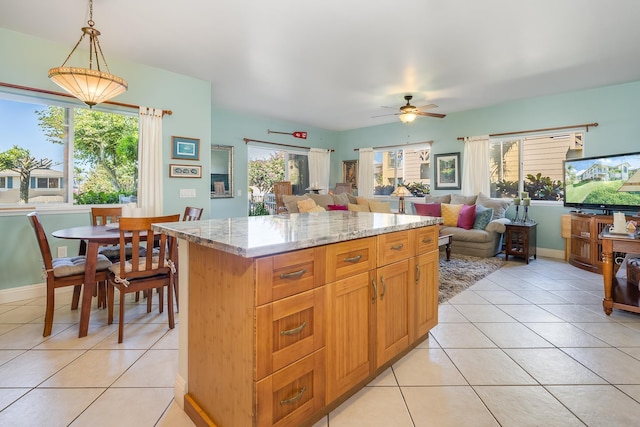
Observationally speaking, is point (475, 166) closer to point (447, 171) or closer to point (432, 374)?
point (447, 171)

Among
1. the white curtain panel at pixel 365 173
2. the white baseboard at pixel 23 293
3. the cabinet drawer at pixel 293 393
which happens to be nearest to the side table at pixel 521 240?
the white curtain panel at pixel 365 173

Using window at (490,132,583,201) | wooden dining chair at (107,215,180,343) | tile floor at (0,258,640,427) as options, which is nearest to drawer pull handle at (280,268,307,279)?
tile floor at (0,258,640,427)

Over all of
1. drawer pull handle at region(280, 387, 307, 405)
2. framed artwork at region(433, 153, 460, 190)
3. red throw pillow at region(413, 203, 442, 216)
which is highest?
framed artwork at region(433, 153, 460, 190)

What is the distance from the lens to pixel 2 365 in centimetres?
194

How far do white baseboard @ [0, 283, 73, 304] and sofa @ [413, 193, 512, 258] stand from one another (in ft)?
17.7

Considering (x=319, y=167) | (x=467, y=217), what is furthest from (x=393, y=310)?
(x=319, y=167)

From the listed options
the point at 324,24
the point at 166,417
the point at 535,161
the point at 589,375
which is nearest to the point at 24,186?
the point at 166,417

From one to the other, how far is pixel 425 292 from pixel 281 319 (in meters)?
1.25

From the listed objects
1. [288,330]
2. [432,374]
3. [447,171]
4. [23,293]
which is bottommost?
Result: [432,374]

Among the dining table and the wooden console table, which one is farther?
the wooden console table

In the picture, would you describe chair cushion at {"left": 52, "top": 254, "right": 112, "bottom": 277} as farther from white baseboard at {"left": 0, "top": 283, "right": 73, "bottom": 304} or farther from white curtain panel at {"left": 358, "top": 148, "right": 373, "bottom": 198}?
white curtain panel at {"left": 358, "top": 148, "right": 373, "bottom": 198}

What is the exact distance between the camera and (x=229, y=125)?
20.0 ft

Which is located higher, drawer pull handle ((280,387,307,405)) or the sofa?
the sofa

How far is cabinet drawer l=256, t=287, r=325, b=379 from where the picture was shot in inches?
45.2
